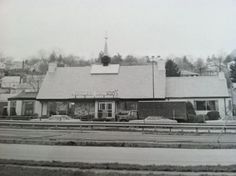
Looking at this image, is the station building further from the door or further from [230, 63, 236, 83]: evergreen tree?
[230, 63, 236, 83]: evergreen tree

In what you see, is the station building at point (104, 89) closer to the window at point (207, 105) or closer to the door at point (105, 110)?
the door at point (105, 110)

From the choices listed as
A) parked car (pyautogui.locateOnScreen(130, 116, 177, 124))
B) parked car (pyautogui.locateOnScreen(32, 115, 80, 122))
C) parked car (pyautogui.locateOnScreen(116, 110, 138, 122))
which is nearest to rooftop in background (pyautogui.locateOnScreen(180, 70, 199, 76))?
parked car (pyautogui.locateOnScreen(130, 116, 177, 124))

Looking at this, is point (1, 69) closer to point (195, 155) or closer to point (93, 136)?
point (93, 136)

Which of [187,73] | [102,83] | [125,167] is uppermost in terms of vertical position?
[187,73]

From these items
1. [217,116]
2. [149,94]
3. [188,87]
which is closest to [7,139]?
[149,94]

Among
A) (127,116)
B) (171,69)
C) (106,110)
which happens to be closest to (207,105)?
(171,69)

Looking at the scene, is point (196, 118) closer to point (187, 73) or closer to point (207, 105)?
point (207, 105)
